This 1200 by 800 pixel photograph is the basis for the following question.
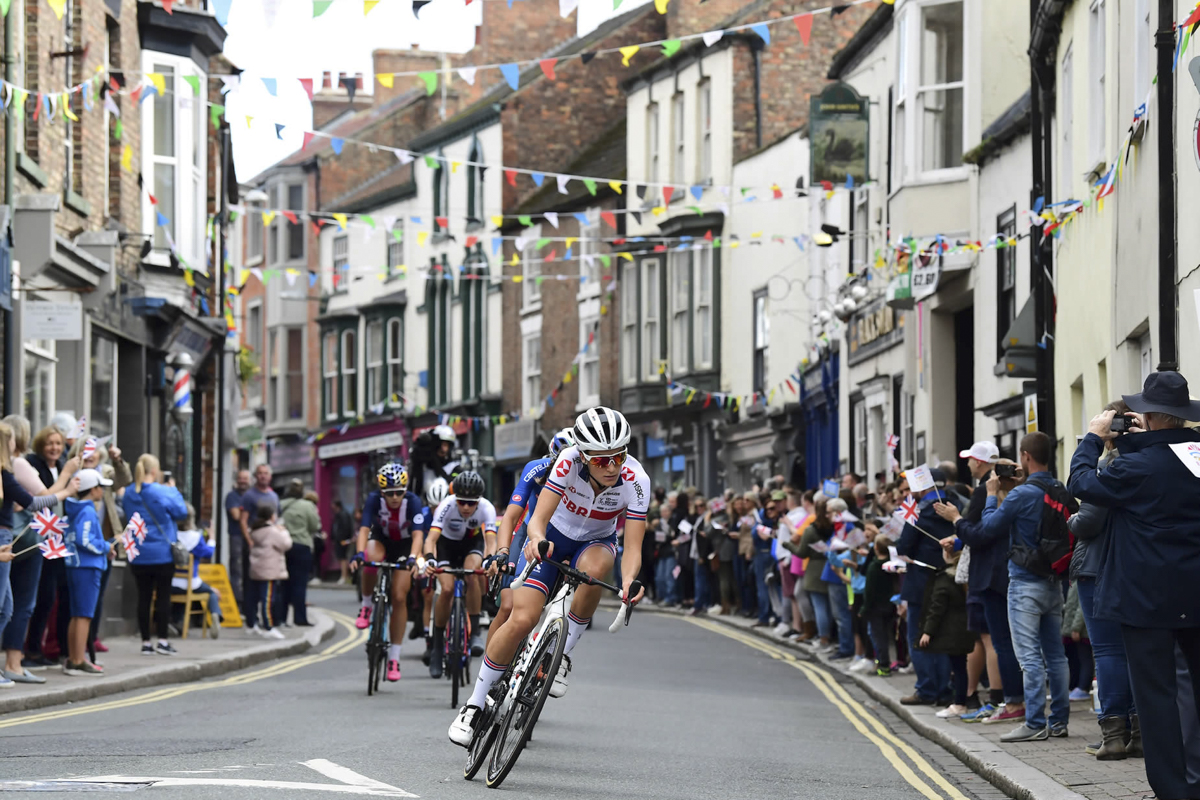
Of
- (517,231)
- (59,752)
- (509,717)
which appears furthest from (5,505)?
(517,231)

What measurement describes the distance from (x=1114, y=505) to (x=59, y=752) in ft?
18.7

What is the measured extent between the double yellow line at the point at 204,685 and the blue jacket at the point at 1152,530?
23.2 ft

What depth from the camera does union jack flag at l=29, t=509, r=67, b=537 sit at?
14367 millimetres

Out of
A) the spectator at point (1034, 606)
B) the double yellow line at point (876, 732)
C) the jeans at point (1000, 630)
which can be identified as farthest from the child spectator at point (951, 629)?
the spectator at point (1034, 606)

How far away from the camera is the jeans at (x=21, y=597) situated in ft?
48.1

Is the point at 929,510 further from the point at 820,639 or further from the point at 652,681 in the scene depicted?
the point at 820,639

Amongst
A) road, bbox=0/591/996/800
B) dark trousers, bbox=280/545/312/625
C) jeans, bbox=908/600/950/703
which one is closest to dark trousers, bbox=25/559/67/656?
road, bbox=0/591/996/800

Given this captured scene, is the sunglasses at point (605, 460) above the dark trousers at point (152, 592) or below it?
above

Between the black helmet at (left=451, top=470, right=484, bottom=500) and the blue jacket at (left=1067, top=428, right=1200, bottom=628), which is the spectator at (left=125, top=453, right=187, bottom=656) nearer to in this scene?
the black helmet at (left=451, top=470, right=484, bottom=500)

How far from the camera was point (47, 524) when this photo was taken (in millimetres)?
14484

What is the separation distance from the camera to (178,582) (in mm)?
21953

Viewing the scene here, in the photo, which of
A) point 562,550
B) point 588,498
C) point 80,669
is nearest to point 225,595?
point 80,669

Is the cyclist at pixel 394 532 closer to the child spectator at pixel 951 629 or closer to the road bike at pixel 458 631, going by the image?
the road bike at pixel 458 631

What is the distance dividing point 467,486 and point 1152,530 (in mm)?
6916
